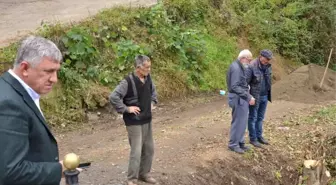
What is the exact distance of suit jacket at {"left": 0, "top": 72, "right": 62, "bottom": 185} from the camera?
2.60 m

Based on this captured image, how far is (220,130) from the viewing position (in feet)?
31.5

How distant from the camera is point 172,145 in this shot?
8500mm

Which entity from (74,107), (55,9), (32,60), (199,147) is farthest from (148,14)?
(32,60)

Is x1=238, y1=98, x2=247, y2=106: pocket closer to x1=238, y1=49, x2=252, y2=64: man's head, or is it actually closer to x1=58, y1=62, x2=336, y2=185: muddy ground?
x1=238, y1=49, x2=252, y2=64: man's head

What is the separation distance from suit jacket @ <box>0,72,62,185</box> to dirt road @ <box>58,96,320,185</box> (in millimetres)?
3897

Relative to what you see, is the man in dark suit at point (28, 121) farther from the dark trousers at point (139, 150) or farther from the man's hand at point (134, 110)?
the dark trousers at point (139, 150)

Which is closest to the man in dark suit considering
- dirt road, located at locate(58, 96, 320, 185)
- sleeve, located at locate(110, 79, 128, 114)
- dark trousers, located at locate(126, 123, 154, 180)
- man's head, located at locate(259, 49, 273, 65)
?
sleeve, located at locate(110, 79, 128, 114)

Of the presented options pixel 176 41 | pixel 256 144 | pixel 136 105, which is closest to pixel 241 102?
pixel 256 144

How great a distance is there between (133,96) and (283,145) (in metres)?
4.16

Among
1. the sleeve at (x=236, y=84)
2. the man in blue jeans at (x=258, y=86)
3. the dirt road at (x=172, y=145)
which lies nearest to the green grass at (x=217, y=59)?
the dirt road at (x=172, y=145)

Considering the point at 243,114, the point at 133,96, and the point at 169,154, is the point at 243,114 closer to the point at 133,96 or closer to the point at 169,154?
the point at 169,154

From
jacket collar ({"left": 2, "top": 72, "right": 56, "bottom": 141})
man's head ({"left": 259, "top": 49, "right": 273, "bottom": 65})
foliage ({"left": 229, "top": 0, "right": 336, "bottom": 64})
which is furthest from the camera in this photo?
foliage ({"left": 229, "top": 0, "right": 336, "bottom": 64})

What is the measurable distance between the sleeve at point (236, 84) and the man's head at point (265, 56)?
640 millimetres

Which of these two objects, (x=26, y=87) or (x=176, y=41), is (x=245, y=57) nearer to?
(x=26, y=87)
